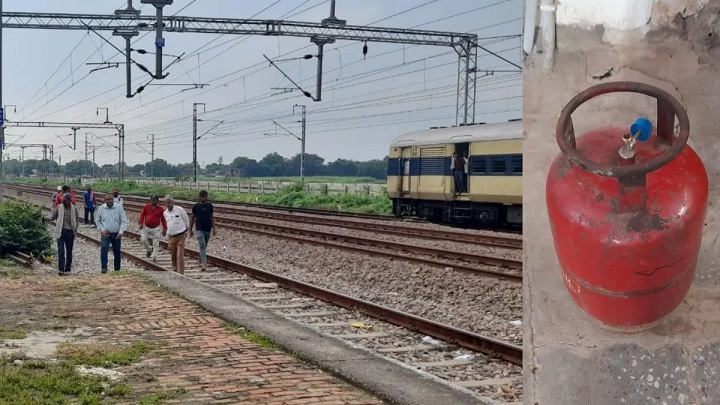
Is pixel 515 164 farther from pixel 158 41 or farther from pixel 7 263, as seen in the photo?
pixel 7 263

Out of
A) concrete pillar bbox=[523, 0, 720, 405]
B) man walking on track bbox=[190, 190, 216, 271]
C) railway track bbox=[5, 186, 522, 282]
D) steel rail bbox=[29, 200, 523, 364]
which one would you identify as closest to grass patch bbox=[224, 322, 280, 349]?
steel rail bbox=[29, 200, 523, 364]

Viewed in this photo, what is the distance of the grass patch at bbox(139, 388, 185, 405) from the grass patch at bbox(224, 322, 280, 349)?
1881 mm

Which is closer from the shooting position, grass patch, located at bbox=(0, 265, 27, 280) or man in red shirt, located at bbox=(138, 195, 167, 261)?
grass patch, located at bbox=(0, 265, 27, 280)

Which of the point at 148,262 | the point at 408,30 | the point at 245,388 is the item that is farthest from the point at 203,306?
the point at 408,30

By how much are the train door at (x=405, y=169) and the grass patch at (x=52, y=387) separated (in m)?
23.3

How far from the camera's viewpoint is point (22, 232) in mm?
19859

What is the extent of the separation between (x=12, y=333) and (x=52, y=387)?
100 inches

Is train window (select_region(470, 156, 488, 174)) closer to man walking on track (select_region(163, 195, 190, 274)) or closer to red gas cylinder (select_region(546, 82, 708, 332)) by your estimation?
man walking on track (select_region(163, 195, 190, 274))

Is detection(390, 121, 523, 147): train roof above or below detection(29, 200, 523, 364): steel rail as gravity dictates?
above

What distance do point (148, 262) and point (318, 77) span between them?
13674mm

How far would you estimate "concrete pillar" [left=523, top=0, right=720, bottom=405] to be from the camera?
1974mm

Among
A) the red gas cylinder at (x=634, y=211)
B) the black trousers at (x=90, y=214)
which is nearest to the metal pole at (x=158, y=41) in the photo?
the black trousers at (x=90, y=214)

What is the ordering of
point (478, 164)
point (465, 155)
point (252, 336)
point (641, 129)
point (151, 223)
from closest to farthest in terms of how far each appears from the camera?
point (641, 129)
point (252, 336)
point (151, 223)
point (478, 164)
point (465, 155)

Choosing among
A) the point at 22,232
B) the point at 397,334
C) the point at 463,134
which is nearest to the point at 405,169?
the point at 463,134
